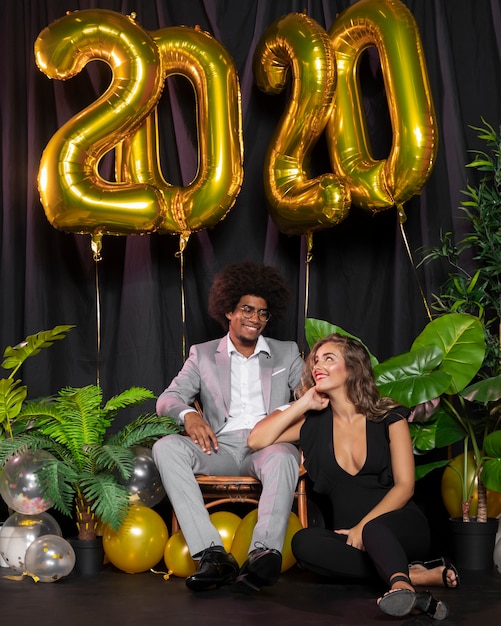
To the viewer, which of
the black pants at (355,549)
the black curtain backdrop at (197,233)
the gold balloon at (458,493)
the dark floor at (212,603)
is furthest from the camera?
the black curtain backdrop at (197,233)

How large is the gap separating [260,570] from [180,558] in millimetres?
470

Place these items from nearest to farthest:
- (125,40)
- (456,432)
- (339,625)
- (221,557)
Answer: (339,625), (221,557), (456,432), (125,40)

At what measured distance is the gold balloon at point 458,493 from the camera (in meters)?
4.06

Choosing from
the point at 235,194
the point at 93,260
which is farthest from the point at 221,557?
the point at 93,260

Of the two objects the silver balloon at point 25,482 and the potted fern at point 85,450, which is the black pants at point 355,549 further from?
the silver balloon at point 25,482

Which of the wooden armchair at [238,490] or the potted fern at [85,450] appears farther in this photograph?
the wooden armchair at [238,490]

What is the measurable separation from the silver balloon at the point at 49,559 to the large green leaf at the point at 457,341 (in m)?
1.63

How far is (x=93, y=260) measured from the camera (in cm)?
498

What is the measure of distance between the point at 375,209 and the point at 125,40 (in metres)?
1.42

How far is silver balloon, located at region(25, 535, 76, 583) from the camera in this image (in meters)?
3.61

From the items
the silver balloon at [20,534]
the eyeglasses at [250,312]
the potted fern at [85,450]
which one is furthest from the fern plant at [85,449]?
the eyeglasses at [250,312]

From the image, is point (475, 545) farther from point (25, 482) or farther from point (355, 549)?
point (25, 482)

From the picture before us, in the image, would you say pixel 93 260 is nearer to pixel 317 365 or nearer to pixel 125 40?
pixel 125 40

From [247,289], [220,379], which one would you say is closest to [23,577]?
[220,379]
